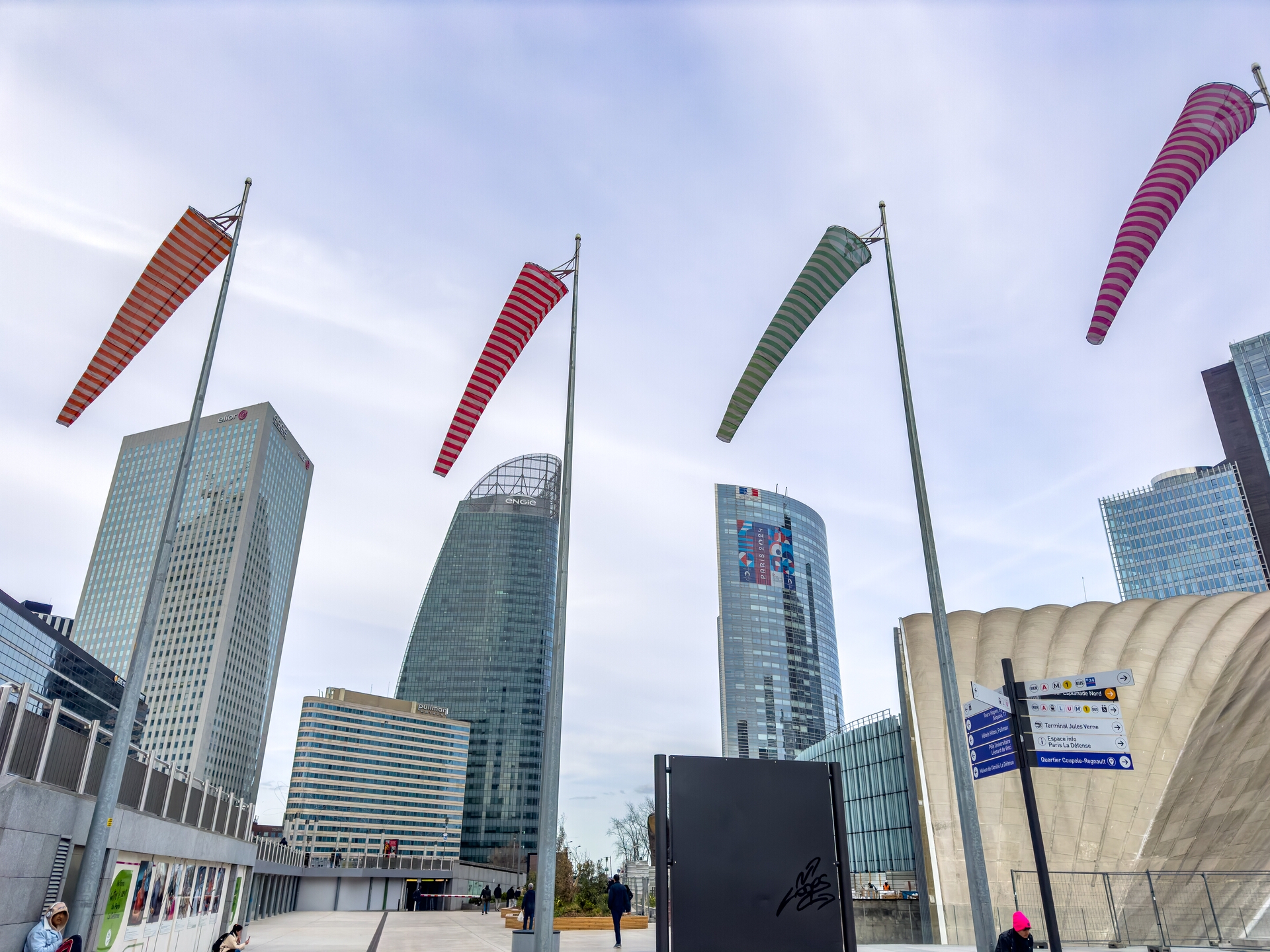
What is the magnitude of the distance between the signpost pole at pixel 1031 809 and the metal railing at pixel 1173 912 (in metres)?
9.89

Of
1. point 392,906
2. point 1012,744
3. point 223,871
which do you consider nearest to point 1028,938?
point 1012,744

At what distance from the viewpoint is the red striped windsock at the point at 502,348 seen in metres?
16.8

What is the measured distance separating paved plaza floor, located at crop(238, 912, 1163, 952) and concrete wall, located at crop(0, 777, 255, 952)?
8.77m

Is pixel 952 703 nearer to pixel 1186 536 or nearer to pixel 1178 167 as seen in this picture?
pixel 1178 167

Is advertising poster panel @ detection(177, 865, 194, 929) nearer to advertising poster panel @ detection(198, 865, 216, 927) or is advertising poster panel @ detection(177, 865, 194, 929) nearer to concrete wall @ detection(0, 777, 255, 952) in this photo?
advertising poster panel @ detection(198, 865, 216, 927)

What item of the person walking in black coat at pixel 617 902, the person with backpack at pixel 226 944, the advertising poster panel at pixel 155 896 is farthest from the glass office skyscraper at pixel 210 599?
the person with backpack at pixel 226 944

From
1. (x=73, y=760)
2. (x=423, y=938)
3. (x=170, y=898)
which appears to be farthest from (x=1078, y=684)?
(x=423, y=938)

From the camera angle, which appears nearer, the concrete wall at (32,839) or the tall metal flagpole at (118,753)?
the concrete wall at (32,839)

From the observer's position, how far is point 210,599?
177625 millimetres

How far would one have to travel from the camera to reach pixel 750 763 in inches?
252

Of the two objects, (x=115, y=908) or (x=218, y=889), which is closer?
(x=115, y=908)

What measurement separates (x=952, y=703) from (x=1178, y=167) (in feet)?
28.8

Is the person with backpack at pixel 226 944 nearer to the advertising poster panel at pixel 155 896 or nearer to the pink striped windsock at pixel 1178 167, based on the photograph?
the advertising poster panel at pixel 155 896

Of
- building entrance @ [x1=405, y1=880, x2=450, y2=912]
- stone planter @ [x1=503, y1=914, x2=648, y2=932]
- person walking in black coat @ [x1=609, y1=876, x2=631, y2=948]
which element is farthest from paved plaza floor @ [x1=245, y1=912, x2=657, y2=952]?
building entrance @ [x1=405, y1=880, x2=450, y2=912]
